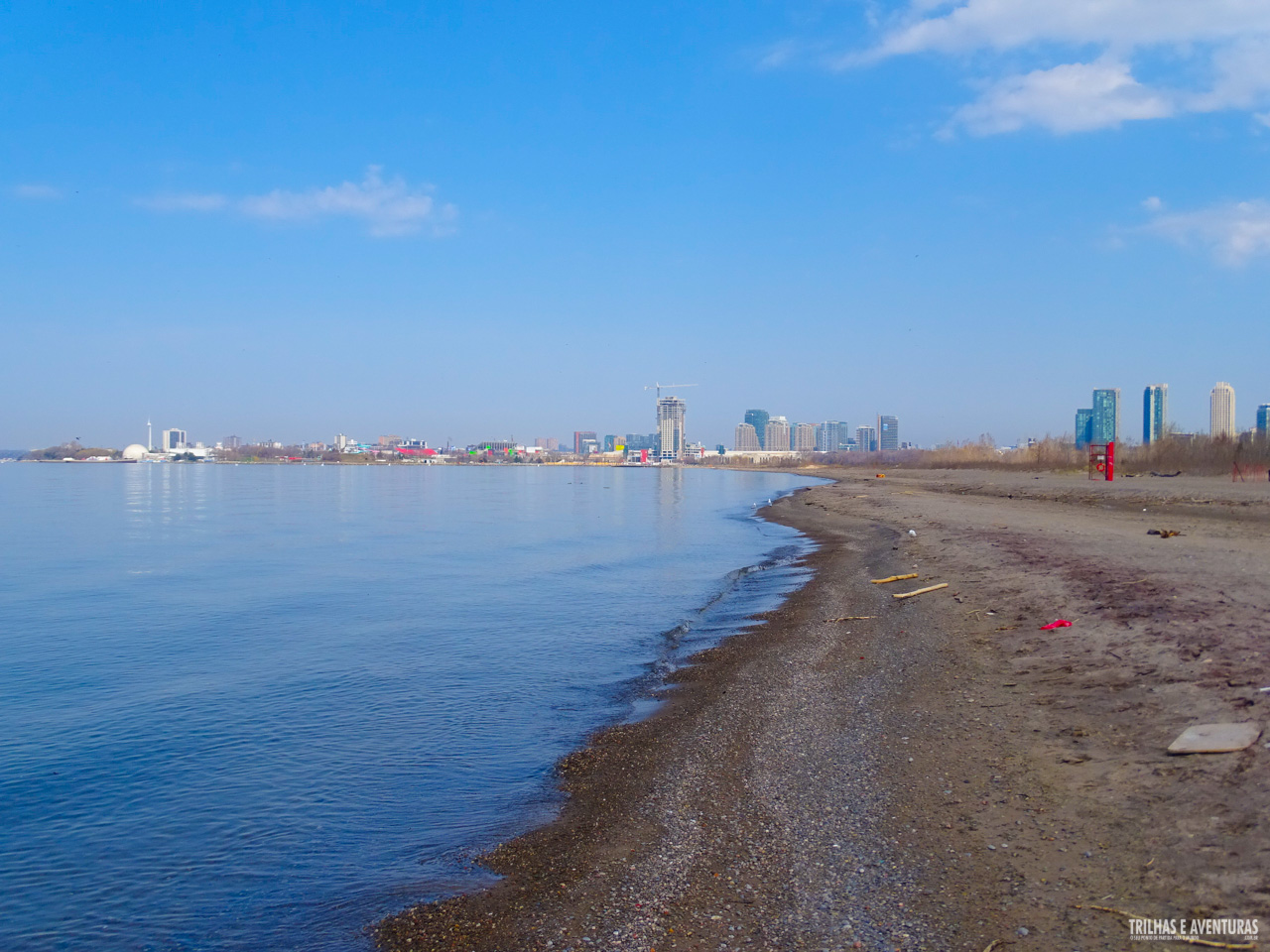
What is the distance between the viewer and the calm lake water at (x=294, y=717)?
23.3 feet

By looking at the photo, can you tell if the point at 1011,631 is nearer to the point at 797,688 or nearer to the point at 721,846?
the point at 797,688

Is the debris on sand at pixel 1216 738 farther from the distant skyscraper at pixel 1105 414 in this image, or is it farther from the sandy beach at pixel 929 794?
the distant skyscraper at pixel 1105 414

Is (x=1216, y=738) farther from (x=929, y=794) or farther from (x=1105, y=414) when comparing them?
(x=1105, y=414)

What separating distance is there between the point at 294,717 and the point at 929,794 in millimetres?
9360

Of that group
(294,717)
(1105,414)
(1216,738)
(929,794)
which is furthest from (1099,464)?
(1105,414)

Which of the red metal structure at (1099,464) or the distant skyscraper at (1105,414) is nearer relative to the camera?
the red metal structure at (1099,464)

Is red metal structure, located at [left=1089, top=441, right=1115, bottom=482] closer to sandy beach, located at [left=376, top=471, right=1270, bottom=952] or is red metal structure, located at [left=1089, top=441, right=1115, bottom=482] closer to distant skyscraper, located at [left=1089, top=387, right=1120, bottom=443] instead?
sandy beach, located at [left=376, top=471, right=1270, bottom=952]

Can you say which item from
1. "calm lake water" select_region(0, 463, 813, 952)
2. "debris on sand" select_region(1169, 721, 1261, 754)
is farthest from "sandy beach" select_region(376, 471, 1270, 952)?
"calm lake water" select_region(0, 463, 813, 952)

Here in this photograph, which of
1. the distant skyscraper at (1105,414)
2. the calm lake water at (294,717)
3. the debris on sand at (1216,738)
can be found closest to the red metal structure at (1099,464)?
the calm lake water at (294,717)

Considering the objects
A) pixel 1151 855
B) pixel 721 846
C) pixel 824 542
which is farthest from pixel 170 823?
pixel 824 542

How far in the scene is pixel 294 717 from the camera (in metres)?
12.2

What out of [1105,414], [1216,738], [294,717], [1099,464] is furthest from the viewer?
[1105,414]

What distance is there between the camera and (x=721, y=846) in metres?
6.91

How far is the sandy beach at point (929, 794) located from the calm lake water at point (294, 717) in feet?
3.29
